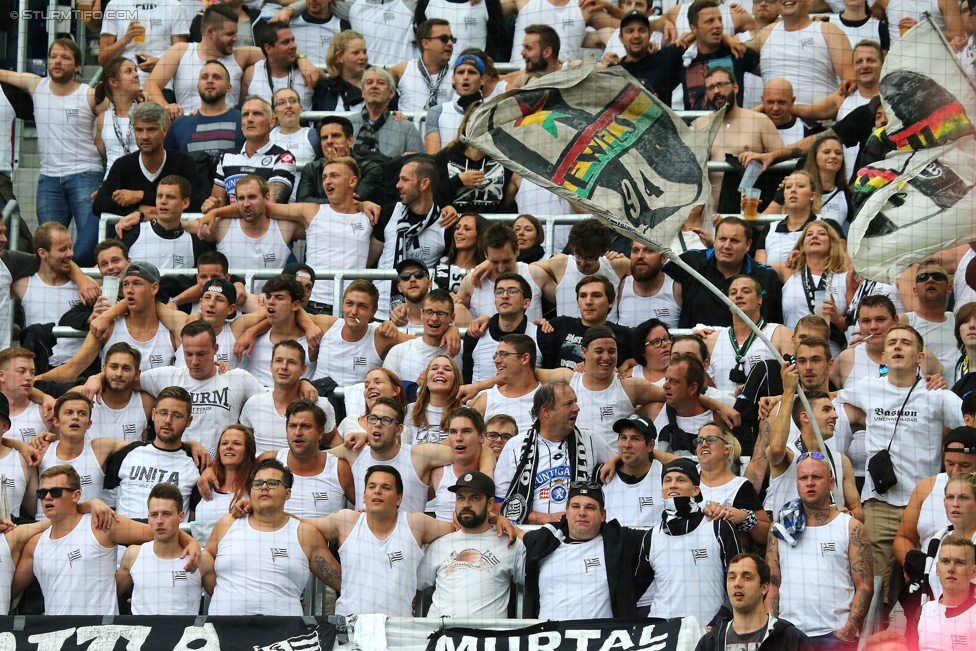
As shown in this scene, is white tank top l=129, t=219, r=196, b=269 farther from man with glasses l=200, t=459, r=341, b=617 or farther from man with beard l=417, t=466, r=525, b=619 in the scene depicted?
man with beard l=417, t=466, r=525, b=619

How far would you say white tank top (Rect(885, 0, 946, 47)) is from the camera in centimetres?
1205

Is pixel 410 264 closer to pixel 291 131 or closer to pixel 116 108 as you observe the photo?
pixel 291 131

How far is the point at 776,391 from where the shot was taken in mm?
9086

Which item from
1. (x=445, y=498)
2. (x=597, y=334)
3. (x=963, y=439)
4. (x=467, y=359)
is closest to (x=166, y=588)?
(x=445, y=498)

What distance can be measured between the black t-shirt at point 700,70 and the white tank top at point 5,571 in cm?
555

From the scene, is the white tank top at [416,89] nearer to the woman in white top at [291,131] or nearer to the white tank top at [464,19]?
the white tank top at [464,19]

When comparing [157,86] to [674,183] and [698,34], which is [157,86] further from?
[674,183]

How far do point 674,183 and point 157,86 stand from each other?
494 centimetres

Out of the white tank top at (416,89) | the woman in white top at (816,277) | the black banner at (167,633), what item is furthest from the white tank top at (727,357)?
the white tank top at (416,89)

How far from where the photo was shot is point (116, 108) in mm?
11727

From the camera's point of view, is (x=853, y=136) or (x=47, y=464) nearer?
(x=47, y=464)

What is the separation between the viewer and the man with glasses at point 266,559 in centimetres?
831

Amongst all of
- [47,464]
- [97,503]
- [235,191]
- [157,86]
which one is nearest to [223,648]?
[97,503]

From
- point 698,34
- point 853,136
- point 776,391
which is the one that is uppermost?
point 698,34
